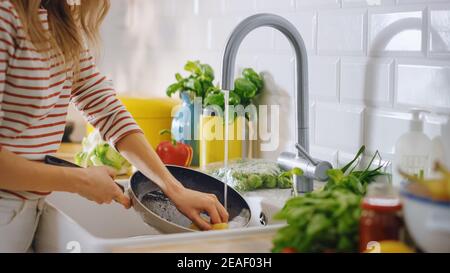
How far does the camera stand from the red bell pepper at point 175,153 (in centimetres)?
195

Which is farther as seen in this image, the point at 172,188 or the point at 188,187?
the point at 188,187

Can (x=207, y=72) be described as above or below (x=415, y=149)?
above

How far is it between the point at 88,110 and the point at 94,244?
0.51 metres

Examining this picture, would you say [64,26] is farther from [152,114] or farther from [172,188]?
[152,114]

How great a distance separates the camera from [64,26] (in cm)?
133

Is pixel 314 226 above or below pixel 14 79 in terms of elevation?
below

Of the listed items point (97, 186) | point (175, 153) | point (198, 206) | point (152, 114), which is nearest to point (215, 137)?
point (175, 153)

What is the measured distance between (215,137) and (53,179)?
2.58ft

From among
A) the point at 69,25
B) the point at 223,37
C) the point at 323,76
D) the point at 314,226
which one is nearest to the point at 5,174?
the point at 69,25

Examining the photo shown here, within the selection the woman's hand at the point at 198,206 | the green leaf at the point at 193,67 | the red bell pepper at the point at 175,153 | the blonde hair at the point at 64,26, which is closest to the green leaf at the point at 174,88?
the green leaf at the point at 193,67

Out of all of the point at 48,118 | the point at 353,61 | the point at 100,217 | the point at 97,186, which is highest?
the point at 353,61

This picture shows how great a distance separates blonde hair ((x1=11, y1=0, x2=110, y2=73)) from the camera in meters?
1.21
